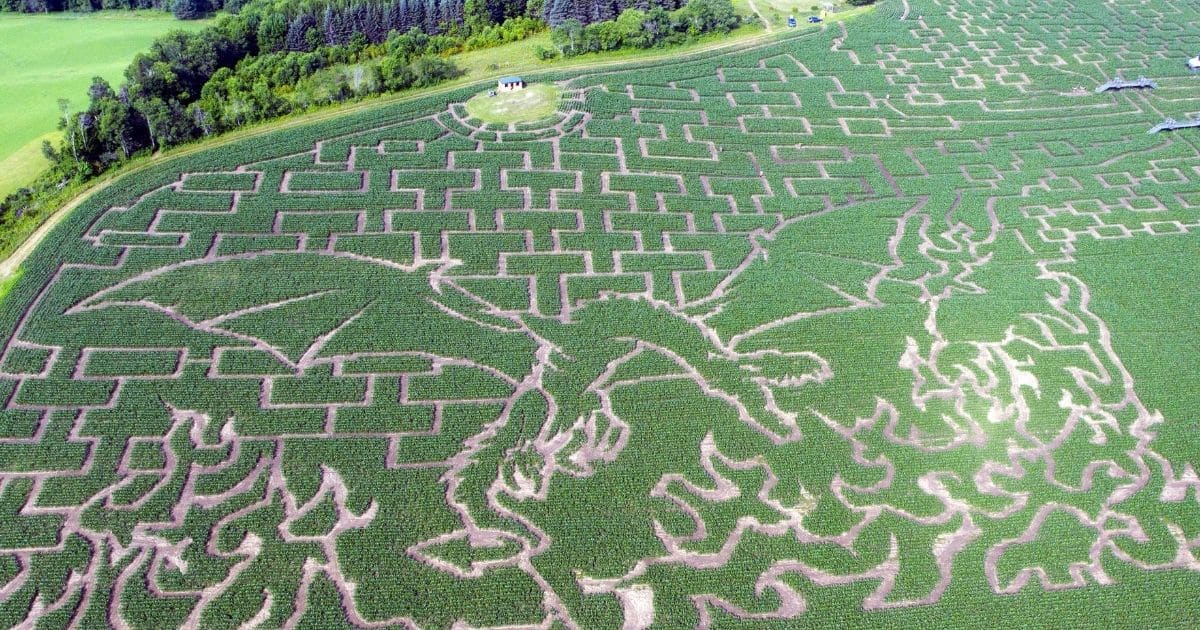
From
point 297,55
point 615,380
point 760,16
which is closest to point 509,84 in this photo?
point 297,55

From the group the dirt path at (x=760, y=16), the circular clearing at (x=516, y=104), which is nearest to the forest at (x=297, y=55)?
the dirt path at (x=760, y=16)

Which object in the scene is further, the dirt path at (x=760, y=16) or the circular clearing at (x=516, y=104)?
the dirt path at (x=760, y=16)

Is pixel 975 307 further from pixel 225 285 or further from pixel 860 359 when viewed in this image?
pixel 225 285

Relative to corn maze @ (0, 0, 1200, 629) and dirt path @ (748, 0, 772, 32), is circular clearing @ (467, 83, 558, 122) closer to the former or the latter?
corn maze @ (0, 0, 1200, 629)

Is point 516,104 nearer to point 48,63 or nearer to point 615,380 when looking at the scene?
point 615,380

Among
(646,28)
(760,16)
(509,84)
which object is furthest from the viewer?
(760,16)

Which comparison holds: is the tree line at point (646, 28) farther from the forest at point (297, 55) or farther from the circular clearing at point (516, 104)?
the circular clearing at point (516, 104)
